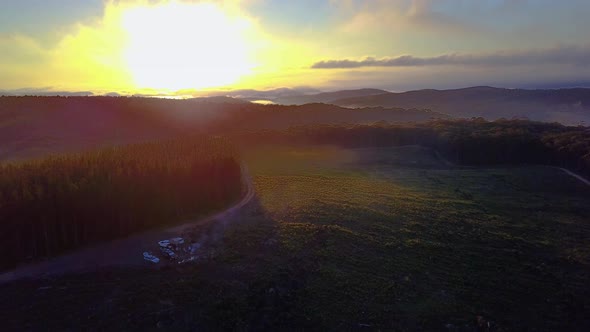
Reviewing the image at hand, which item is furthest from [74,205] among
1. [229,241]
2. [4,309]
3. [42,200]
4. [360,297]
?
[360,297]

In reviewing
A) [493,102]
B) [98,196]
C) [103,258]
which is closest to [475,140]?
[98,196]

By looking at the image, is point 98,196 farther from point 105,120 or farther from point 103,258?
point 105,120

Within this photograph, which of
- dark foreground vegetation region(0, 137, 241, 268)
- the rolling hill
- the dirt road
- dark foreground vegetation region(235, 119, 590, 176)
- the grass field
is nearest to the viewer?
the grass field

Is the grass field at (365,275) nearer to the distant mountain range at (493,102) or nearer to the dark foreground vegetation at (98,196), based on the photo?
the dark foreground vegetation at (98,196)

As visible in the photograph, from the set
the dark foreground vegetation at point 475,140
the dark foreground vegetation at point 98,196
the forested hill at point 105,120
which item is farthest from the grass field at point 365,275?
the forested hill at point 105,120

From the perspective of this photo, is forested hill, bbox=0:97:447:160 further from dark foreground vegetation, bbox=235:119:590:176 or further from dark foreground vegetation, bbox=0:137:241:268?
dark foreground vegetation, bbox=0:137:241:268

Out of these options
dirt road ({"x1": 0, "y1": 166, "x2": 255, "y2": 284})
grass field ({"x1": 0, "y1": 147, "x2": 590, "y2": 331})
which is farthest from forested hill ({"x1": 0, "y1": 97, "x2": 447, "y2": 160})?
grass field ({"x1": 0, "y1": 147, "x2": 590, "y2": 331})

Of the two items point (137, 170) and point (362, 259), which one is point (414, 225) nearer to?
point (362, 259)
